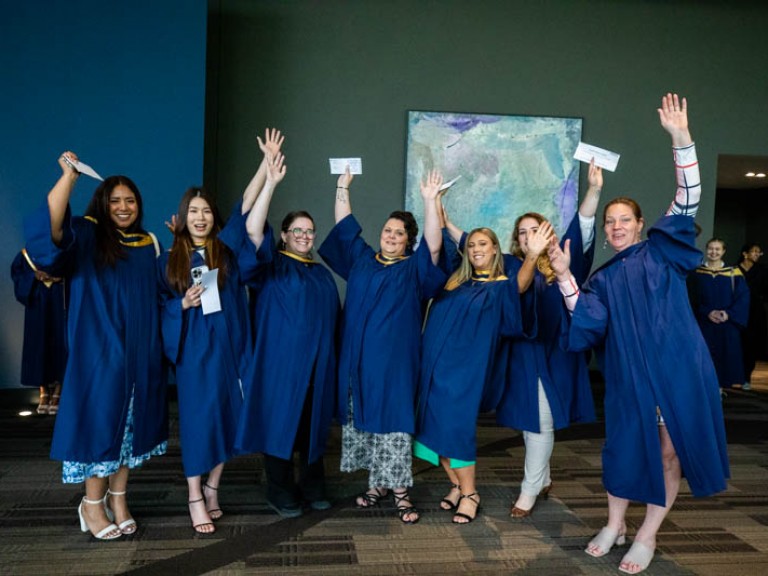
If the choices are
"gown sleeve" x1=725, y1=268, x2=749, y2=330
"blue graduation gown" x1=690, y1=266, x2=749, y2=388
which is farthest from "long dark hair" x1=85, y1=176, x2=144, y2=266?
"gown sleeve" x1=725, y1=268, x2=749, y2=330

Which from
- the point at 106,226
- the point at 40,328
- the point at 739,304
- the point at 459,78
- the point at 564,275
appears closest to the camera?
the point at 564,275

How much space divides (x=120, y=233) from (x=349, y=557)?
5.20 feet

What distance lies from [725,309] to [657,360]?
4.31 metres

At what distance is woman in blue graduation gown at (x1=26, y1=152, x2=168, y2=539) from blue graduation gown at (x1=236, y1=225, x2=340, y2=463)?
0.40 meters

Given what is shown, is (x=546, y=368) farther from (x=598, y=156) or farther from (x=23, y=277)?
(x=23, y=277)

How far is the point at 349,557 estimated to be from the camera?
2.42 metres

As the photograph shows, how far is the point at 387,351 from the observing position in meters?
2.75

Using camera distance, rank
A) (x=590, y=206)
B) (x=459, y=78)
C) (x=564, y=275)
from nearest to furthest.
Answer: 1. (x=564, y=275)
2. (x=590, y=206)
3. (x=459, y=78)

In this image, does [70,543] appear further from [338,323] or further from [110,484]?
[338,323]

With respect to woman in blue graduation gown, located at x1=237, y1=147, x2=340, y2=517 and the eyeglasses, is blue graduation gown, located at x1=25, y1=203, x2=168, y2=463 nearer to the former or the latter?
woman in blue graduation gown, located at x1=237, y1=147, x2=340, y2=517

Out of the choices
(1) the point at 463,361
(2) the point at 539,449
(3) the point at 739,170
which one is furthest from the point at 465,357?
(3) the point at 739,170

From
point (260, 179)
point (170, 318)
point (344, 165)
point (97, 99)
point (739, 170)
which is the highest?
point (739, 170)

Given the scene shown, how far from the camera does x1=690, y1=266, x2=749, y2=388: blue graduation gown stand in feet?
19.1

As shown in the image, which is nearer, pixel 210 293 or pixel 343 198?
pixel 210 293
